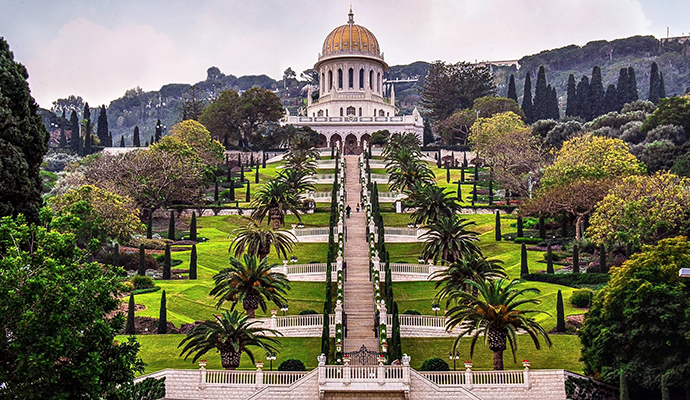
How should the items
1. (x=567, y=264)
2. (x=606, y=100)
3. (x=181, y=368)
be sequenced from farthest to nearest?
(x=606, y=100) → (x=567, y=264) → (x=181, y=368)

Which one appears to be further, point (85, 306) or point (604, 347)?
point (604, 347)

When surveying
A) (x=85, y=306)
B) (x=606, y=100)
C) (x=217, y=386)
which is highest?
(x=606, y=100)

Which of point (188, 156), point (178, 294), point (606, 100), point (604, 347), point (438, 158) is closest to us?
point (604, 347)

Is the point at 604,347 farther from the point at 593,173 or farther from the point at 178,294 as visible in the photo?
the point at 593,173

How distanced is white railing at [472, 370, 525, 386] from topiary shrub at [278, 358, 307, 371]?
781 cm

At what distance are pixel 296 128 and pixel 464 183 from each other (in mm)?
32847

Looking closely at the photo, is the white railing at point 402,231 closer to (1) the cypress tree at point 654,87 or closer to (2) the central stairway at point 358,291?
(2) the central stairway at point 358,291

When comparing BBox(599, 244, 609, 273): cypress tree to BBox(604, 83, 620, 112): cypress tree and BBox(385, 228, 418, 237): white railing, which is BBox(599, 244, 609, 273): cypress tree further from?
BBox(604, 83, 620, 112): cypress tree

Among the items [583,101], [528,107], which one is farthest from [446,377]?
[528,107]

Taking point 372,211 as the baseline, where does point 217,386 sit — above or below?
below

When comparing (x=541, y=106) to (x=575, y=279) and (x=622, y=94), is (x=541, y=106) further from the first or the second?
(x=575, y=279)

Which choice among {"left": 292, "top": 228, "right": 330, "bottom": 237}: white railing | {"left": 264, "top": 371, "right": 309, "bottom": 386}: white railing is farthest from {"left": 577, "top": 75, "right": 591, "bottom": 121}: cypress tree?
{"left": 264, "top": 371, "right": 309, "bottom": 386}: white railing

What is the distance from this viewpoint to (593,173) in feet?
220

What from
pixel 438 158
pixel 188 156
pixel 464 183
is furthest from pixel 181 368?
pixel 438 158
